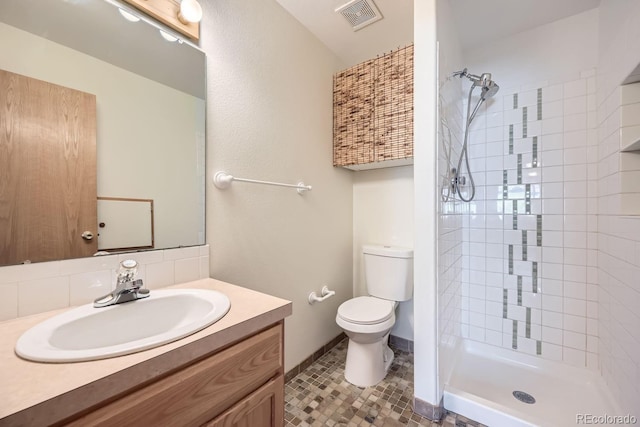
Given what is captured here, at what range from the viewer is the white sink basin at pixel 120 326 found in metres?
0.56

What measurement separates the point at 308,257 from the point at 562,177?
1.81 m

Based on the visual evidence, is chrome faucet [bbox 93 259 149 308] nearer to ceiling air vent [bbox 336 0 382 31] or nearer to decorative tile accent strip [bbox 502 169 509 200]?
ceiling air vent [bbox 336 0 382 31]

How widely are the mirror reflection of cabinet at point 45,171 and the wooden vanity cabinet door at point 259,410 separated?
735 millimetres

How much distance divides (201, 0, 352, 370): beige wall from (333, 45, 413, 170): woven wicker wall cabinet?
0.39 ft

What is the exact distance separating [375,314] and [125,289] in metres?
1.34

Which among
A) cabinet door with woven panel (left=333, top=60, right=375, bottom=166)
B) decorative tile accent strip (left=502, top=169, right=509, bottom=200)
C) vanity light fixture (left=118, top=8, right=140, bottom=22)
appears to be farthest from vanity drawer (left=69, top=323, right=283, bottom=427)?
decorative tile accent strip (left=502, top=169, right=509, bottom=200)

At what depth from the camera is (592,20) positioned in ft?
5.37

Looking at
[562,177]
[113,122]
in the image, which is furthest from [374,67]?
[113,122]

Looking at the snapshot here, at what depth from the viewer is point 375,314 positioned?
1646 millimetres

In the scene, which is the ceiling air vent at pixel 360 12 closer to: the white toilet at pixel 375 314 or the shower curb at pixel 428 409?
the white toilet at pixel 375 314

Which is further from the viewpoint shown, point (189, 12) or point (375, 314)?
point (375, 314)

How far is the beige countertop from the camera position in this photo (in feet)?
1.41

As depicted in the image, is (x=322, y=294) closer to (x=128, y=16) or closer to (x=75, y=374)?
(x=75, y=374)

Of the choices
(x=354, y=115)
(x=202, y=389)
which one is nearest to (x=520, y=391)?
(x=202, y=389)
